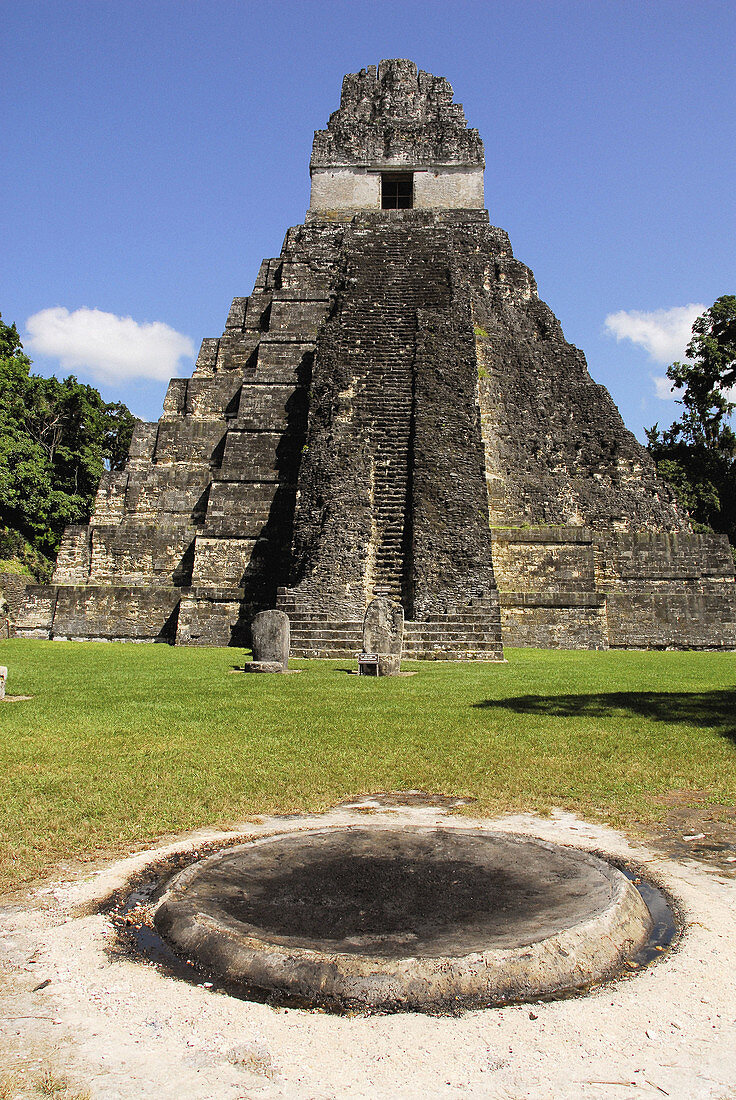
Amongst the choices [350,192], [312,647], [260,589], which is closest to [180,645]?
[260,589]

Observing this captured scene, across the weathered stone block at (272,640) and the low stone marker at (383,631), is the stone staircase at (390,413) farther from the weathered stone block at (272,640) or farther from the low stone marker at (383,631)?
the weathered stone block at (272,640)

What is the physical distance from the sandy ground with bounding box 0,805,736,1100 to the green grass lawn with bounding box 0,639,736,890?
1133 mm

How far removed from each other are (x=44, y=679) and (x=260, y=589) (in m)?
7.33

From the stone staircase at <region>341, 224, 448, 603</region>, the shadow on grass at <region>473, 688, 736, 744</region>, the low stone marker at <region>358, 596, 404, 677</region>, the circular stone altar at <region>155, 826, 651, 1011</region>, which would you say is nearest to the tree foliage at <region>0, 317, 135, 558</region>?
the stone staircase at <region>341, 224, 448, 603</region>

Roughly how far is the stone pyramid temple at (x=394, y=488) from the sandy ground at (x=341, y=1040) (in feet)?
34.1

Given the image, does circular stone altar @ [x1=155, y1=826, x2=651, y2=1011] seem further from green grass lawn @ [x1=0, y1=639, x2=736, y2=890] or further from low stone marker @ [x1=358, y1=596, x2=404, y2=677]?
low stone marker @ [x1=358, y1=596, x2=404, y2=677]

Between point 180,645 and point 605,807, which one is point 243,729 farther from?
point 180,645

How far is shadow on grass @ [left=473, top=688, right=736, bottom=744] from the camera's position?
707 cm

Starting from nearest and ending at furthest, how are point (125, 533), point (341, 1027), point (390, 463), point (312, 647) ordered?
1. point (341, 1027)
2. point (312, 647)
3. point (390, 463)
4. point (125, 533)

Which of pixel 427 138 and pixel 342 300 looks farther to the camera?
pixel 427 138

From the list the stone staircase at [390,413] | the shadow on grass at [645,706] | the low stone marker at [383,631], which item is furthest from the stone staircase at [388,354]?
the shadow on grass at [645,706]

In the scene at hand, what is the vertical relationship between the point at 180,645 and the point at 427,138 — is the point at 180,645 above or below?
below

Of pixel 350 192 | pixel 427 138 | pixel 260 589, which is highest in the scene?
pixel 427 138

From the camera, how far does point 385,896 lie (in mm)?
2945
